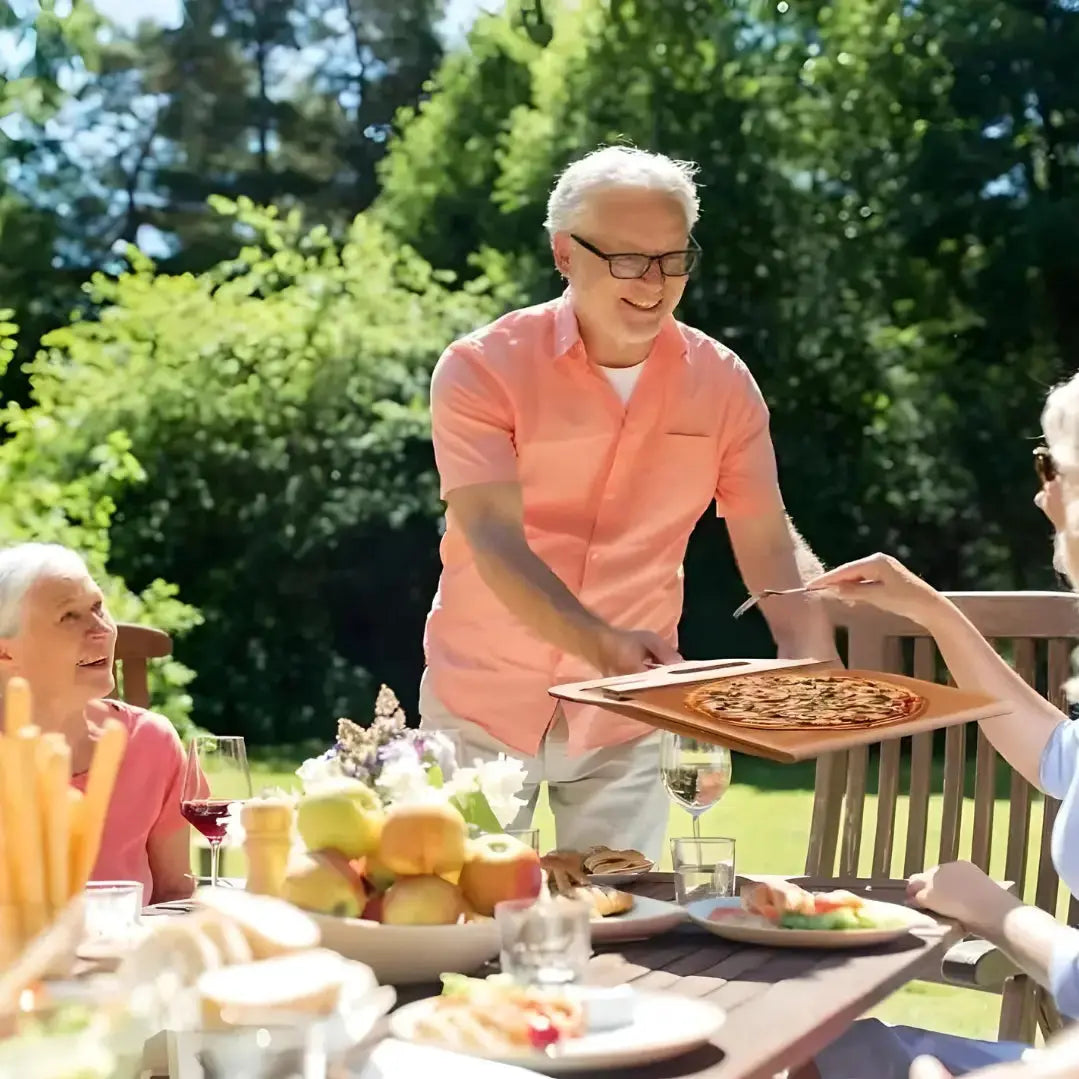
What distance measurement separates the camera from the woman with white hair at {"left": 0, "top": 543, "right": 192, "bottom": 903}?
2.34 metres

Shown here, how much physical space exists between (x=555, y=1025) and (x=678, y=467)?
1727 mm

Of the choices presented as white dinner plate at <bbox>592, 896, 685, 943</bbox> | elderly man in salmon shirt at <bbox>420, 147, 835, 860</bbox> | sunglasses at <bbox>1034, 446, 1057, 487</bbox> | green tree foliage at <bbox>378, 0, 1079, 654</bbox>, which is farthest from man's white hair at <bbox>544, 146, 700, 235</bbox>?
green tree foliage at <bbox>378, 0, 1079, 654</bbox>

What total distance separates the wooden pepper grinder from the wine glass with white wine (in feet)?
1.74

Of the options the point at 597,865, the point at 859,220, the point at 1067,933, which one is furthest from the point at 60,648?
the point at 859,220

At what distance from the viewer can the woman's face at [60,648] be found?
2.34m

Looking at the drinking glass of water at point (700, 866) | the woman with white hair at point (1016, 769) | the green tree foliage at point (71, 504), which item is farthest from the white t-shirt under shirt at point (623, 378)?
the green tree foliage at point (71, 504)

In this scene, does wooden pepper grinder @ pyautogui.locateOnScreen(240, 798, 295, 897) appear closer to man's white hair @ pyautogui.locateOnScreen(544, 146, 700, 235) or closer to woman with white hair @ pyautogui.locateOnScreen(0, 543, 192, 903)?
woman with white hair @ pyautogui.locateOnScreen(0, 543, 192, 903)

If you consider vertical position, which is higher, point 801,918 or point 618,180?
point 618,180

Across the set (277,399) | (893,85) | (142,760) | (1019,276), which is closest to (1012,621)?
(142,760)

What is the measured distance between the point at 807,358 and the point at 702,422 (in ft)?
26.7

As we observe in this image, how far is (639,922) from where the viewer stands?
5.90 ft

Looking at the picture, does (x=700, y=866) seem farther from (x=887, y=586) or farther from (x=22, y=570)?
(x=22, y=570)

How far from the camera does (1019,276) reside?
442 inches

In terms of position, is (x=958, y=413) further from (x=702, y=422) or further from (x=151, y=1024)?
(x=151, y=1024)
